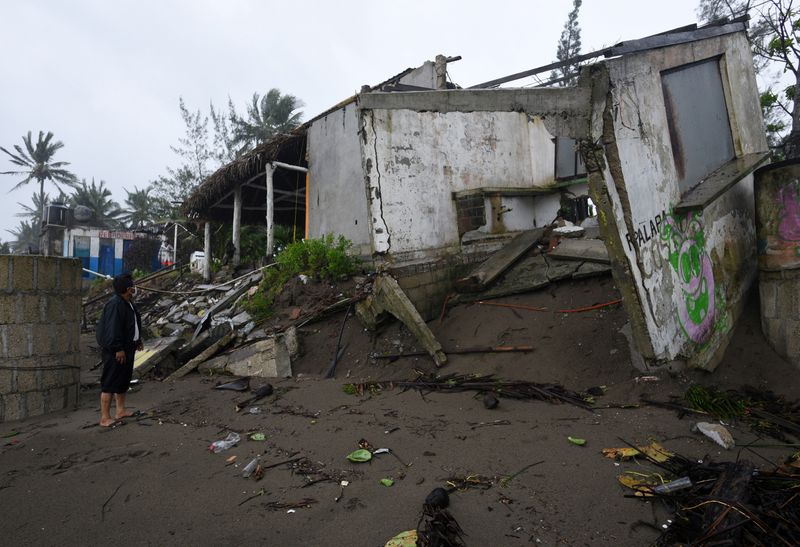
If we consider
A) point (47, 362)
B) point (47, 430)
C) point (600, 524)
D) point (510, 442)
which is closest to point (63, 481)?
point (47, 430)

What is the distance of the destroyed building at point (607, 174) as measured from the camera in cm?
Result: 376

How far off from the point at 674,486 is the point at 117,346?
15.6ft

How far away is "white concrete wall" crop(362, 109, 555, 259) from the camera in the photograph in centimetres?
602

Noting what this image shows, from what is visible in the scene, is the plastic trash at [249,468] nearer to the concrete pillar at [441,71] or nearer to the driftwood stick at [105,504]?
the driftwood stick at [105,504]

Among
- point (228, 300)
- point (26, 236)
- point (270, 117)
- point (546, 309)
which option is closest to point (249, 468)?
point (546, 309)

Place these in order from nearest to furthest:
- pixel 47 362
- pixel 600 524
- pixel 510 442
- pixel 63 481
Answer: pixel 600 524
pixel 63 481
pixel 510 442
pixel 47 362

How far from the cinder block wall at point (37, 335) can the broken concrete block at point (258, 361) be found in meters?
→ 1.80

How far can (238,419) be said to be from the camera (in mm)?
4227

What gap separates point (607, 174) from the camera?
3660mm

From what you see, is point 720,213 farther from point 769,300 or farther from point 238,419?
point 238,419

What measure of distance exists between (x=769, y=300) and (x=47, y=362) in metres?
7.67

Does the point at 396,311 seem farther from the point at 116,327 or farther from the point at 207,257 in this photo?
the point at 207,257

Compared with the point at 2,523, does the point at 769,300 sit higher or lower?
higher

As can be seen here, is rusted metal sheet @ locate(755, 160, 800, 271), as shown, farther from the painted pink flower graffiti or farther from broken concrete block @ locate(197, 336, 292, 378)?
broken concrete block @ locate(197, 336, 292, 378)
